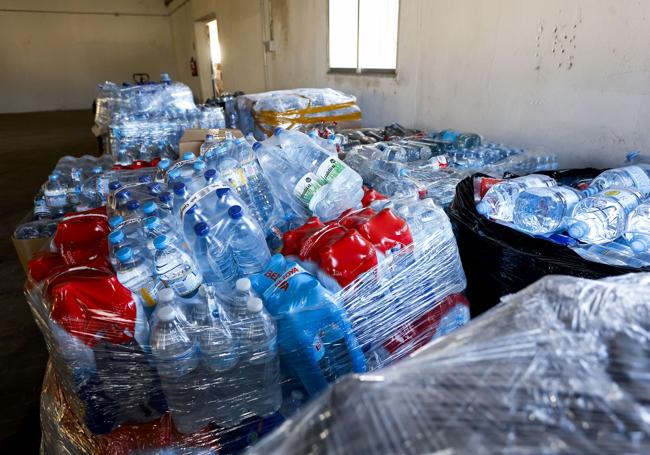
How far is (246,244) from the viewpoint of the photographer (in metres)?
1.16

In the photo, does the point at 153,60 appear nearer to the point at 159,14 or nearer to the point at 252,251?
the point at 159,14

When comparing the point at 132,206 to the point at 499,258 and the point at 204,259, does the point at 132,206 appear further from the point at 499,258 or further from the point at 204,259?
the point at 499,258

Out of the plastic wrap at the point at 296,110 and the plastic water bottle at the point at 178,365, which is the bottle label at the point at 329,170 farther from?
the plastic wrap at the point at 296,110

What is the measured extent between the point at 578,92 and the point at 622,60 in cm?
21

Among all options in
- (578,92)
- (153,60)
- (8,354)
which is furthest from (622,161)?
(153,60)

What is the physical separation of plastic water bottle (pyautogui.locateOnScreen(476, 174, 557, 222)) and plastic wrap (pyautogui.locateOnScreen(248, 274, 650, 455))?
0.90 m

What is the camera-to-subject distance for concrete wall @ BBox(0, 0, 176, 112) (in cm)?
1057

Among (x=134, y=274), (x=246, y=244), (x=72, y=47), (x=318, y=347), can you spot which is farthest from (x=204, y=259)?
(x=72, y=47)

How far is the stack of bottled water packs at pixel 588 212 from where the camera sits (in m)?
1.14

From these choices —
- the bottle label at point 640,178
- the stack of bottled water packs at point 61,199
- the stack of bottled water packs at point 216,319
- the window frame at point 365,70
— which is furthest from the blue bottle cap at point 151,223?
the window frame at point 365,70

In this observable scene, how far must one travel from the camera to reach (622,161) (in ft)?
5.62

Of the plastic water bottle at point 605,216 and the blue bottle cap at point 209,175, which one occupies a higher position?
the blue bottle cap at point 209,175

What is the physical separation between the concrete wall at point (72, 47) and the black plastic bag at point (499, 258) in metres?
13.3

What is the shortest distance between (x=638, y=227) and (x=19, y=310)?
2962 millimetres
